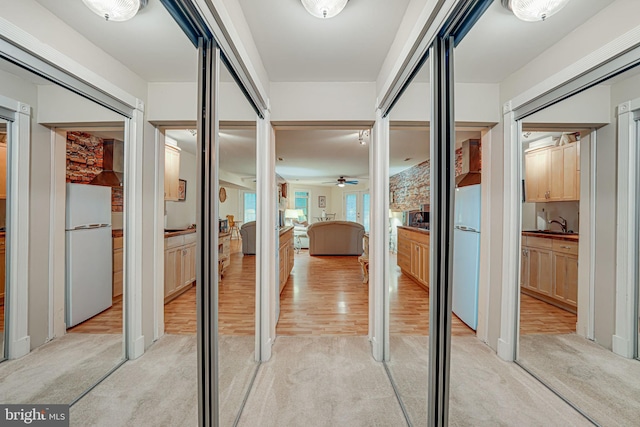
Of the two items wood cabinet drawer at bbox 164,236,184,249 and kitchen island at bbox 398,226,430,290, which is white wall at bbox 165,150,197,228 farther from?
kitchen island at bbox 398,226,430,290

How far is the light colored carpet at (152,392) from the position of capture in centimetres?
71

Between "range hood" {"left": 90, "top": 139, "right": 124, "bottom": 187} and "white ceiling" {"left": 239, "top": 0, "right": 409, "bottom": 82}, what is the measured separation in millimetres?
1213

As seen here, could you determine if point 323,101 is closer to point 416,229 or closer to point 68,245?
point 416,229

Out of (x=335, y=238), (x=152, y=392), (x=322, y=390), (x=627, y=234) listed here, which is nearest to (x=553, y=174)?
(x=627, y=234)

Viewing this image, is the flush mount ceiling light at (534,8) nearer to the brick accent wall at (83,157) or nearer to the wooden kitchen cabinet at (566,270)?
the wooden kitchen cabinet at (566,270)

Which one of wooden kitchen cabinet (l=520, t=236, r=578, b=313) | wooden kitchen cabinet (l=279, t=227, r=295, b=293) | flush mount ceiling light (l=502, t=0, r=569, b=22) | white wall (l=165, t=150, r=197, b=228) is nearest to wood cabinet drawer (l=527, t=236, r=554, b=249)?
wooden kitchen cabinet (l=520, t=236, r=578, b=313)

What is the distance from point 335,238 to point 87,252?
6.44 m

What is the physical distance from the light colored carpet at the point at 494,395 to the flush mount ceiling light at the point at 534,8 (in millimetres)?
1008

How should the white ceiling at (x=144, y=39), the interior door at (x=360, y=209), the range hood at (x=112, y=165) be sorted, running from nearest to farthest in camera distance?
the white ceiling at (x=144, y=39)
the range hood at (x=112, y=165)
the interior door at (x=360, y=209)

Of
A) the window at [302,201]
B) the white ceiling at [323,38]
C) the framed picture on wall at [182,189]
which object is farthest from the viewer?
the window at [302,201]

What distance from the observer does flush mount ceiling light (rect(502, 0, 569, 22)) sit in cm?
61

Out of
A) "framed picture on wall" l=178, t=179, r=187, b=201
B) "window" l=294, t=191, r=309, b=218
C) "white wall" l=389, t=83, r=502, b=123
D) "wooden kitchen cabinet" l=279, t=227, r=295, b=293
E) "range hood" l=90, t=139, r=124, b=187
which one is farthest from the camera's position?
"window" l=294, t=191, r=309, b=218

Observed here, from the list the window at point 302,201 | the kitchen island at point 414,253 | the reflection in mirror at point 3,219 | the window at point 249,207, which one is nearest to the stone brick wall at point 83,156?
the reflection in mirror at point 3,219

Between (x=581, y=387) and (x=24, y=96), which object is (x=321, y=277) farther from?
(x=24, y=96)
